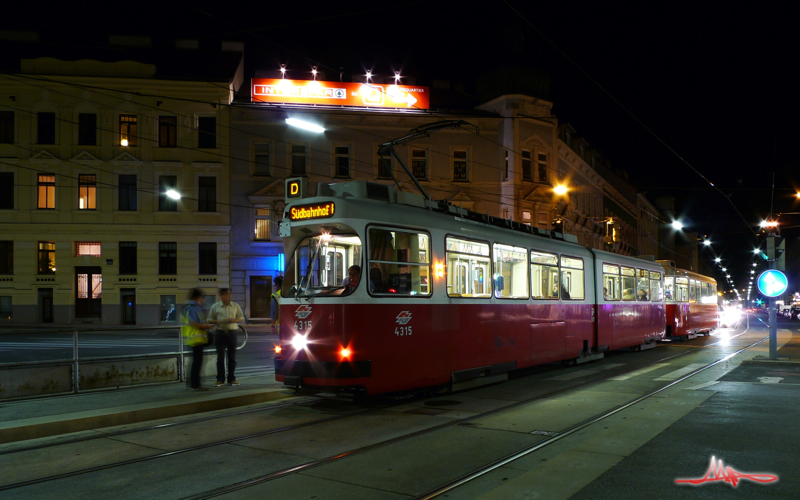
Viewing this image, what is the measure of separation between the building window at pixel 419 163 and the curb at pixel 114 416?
87.2ft

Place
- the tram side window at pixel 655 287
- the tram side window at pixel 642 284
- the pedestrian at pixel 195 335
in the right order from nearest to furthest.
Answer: the pedestrian at pixel 195 335
the tram side window at pixel 642 284
the tram side window at pixel 655 287

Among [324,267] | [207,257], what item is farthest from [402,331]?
[207,257]

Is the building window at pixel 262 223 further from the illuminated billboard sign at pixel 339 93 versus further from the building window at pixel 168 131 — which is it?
the illuminated billboard sign at pixel 339 93

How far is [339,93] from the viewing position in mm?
35438

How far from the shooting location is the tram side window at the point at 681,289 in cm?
2588

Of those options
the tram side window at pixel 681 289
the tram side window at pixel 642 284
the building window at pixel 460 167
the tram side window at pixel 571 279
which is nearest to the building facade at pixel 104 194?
the building window at pixel 460 167

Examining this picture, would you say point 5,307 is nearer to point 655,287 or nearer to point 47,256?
point 47,256

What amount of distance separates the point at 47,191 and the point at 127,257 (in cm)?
533

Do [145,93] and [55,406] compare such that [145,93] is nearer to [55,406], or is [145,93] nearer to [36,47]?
[36,47]

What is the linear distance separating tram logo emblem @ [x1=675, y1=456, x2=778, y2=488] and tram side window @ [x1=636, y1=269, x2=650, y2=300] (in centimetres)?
1482

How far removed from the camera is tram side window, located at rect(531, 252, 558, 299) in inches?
531

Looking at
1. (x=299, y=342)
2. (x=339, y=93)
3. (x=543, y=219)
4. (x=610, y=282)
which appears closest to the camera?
(x=299, y=342)

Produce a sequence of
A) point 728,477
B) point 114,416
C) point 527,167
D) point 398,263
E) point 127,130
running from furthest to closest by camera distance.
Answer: point 527,167, point 127,130, point 398,263, point 114,416, point 728,477

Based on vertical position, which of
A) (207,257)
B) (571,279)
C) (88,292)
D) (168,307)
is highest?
(207,257)
